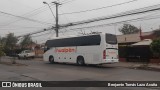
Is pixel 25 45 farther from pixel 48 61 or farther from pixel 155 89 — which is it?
pixel 155 89

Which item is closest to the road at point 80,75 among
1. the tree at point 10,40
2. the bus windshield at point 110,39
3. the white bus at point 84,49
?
the white bus at point 84,49

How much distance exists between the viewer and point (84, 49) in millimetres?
26969

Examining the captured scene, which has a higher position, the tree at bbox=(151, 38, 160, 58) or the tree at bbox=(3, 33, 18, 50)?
the tree at bbox=(3, 33, 18, 50)

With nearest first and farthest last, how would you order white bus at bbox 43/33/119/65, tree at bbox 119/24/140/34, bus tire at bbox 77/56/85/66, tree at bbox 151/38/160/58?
white bus at bbox 43/33/119/65, tree at bbox 151/38/160/58, bus tire at bbox 77/56/85/66, tree at bbox 119/24/140/34

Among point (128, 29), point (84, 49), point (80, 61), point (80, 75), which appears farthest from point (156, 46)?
point (128, 29)

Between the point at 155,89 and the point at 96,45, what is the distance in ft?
44.7

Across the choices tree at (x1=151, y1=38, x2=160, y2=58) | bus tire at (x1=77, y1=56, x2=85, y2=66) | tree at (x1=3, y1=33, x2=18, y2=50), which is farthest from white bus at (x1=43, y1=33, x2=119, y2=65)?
tree at (x1=3, y1=33, x2=18, y2=50)

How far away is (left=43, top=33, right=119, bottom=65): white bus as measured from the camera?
985 inches

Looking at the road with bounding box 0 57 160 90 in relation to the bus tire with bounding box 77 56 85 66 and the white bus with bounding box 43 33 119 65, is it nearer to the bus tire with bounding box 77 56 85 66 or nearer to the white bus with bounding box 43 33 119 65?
the white bus with bounding box 43 33 119 65

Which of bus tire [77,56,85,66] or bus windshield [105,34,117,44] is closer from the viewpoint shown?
bus windshield [105,34,117,44]

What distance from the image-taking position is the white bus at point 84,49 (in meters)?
25.0

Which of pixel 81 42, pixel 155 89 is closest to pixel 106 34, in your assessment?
pixel 81 42

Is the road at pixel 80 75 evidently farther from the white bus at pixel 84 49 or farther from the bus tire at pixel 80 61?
the bus tire at pixel 80 61

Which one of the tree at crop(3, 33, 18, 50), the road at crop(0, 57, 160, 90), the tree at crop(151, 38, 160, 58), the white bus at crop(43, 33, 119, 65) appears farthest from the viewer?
the tree at crop(3, 33, 18, 50)
